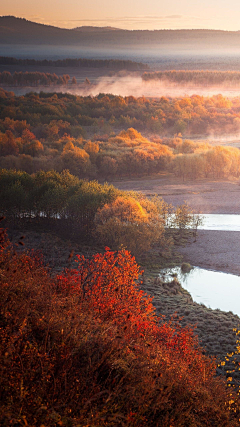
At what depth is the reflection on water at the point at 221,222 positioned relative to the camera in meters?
43.8

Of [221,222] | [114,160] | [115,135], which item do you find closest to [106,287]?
[221,222]

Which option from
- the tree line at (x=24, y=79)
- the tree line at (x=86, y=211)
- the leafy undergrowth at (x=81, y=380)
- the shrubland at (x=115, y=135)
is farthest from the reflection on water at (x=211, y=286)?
the tree line at (x=24, y=79)

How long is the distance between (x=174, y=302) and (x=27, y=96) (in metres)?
131

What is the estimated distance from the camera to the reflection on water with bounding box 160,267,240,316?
1023 inches

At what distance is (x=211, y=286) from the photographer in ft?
95.6

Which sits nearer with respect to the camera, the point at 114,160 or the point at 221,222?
the point at 221,222

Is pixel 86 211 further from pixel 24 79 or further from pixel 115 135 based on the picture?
pixel 24 79

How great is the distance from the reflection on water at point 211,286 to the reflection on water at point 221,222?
12490 millimetres

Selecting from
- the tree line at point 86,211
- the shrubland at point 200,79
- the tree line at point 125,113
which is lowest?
the tree line at point 86,211

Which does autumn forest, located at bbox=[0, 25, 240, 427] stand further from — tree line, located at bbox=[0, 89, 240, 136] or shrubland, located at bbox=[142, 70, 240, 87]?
shrubland, located at bbox=[142, 70, 240, 87]

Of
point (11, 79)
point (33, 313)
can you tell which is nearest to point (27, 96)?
point (11, 79)

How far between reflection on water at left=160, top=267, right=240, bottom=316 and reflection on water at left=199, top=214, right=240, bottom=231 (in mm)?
12490

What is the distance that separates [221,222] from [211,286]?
19100mm

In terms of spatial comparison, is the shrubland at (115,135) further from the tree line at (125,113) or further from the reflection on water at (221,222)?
the reflection on water at (221,222)
